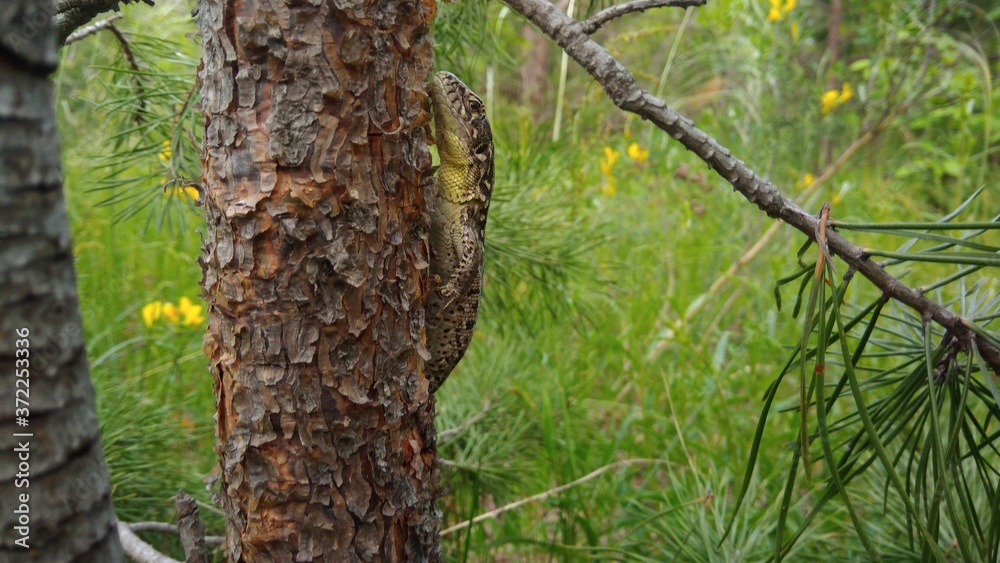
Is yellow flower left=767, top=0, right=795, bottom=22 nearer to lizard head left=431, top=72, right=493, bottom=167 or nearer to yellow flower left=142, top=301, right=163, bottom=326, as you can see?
lizard head left=431, top=72, right=493, bottom=167

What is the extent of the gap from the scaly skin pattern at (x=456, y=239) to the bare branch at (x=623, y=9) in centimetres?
49

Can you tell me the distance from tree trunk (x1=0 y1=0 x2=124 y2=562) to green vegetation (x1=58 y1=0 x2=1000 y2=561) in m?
0.66

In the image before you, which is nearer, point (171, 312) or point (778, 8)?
point (171, 312)

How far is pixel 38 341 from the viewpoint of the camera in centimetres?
61

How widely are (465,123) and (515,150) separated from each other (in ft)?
4.94

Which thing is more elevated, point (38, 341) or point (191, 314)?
point (38, 341)

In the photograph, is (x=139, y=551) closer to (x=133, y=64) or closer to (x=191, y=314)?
(x=133, y=64)

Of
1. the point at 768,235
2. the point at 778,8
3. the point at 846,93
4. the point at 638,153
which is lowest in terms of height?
the point at 768,235

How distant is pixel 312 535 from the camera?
1.11 m

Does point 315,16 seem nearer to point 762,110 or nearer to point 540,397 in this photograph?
point 540,397

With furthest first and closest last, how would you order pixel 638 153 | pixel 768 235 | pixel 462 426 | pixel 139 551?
pixel 638 153, pixel 768 235, pixel 462 426, pixel 139 551

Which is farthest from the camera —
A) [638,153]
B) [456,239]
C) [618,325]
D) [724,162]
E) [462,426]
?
[638,153]

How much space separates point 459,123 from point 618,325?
277 centimetres

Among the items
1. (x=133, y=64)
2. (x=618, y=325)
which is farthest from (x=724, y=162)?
(x=618, y=325)
